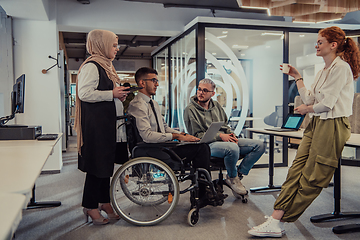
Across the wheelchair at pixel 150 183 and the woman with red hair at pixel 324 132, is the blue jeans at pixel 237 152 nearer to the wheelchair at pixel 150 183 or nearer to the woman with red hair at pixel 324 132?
the wheelchair at pixel 150 183

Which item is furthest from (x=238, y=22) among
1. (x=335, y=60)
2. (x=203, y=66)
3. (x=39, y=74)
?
(x=39, y=74)

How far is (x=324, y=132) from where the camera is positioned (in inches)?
84.6

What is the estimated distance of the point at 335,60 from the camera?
2174 millimetres

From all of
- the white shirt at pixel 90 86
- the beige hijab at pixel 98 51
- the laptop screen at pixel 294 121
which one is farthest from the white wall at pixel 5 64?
the laptop screen at pixel 294 121

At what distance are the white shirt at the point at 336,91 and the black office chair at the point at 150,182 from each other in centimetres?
106

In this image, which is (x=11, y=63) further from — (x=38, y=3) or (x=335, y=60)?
(x=335, y=60)

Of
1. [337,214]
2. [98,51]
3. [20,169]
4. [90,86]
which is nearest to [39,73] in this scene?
[98,51]

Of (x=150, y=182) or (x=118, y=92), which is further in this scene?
(x=150, y=182)

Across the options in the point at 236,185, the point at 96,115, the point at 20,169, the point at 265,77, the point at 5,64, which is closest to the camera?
the point at 20,169

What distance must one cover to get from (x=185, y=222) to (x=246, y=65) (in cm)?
309

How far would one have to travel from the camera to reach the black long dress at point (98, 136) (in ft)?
7.54

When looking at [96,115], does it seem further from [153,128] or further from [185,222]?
[185,222]

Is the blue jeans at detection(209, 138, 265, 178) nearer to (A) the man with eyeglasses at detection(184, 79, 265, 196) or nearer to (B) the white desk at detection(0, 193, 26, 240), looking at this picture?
(A) the man with eyeglasses at detection(184, 79, 265, 196)

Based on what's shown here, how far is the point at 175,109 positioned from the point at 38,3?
10.1 ft
